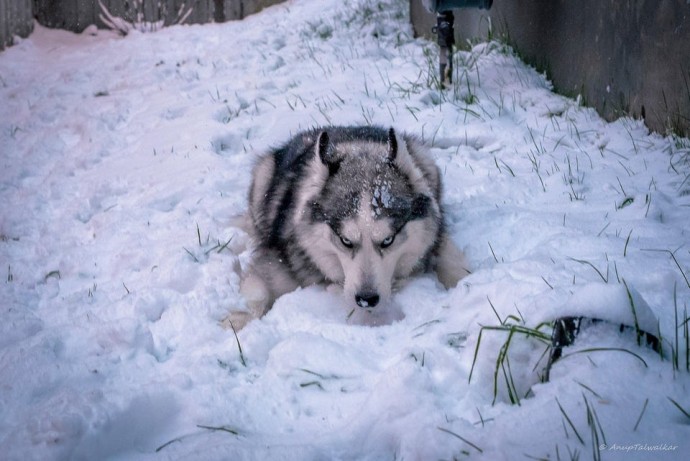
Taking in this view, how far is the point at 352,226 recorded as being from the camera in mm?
3143

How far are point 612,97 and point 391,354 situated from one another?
325cm

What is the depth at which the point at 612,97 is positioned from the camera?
4812mm

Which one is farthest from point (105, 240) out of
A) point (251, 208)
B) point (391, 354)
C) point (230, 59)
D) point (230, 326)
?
point (230, 59)

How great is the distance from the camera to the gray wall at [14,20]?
33.3 feet

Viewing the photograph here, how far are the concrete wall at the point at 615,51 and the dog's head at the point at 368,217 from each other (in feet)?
6.34

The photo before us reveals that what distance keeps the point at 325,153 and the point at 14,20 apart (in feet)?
30.7

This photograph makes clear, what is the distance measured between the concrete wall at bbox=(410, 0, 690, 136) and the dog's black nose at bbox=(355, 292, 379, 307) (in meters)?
2.42

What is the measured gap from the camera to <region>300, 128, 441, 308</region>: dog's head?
3.14 m

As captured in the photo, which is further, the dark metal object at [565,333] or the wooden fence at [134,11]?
the wooden fence at [134,11]

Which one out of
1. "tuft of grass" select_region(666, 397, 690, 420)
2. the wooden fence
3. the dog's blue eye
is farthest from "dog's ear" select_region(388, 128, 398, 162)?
the wooden fence

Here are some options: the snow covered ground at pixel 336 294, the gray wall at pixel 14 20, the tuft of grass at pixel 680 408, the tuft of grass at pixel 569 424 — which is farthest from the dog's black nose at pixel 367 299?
the gray wall at pixel 14 20

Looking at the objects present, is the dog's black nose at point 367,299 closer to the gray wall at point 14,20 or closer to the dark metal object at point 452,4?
the dark metal object at point 452,4

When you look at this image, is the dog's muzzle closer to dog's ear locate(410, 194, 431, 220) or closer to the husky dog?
the husky dog

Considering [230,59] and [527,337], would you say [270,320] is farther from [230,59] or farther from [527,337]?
[230,59]
